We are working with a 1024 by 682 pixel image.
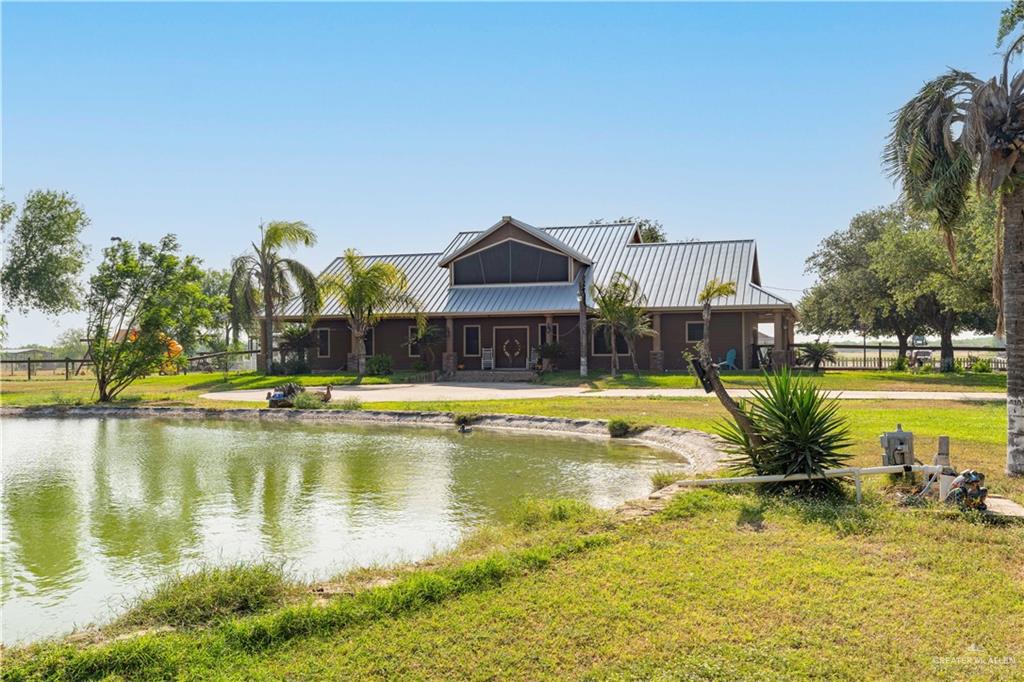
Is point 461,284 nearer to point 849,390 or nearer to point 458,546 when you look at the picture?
point 849,390

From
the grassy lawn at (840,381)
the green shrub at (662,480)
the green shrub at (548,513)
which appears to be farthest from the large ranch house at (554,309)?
the green shrub at (548,513)

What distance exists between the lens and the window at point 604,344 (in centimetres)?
3225

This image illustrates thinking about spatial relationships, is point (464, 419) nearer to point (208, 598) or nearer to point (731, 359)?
point (208, 598)

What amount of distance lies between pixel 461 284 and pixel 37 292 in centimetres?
2745

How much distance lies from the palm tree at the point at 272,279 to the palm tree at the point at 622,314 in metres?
12.2

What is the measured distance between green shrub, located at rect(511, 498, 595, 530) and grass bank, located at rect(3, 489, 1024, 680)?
1.06 m

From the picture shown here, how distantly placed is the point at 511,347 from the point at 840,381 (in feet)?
44.8

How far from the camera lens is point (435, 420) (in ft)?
60.1

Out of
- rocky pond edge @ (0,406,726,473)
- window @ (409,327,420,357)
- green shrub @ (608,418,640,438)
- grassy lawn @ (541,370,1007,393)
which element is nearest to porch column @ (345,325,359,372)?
window @ (409,327,420,357)

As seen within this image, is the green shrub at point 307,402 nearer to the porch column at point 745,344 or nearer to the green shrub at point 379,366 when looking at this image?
the green shrub at point 379,366

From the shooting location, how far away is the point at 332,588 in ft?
18.4

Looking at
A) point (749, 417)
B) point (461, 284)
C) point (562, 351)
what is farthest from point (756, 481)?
point (461, 284)

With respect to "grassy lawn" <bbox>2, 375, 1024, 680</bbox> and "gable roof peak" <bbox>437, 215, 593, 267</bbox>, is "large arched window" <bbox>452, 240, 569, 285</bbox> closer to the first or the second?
"gable roof peak" <bbox>437, 215, 593, 267</bbox>

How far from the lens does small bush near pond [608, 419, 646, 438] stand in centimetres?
1560
